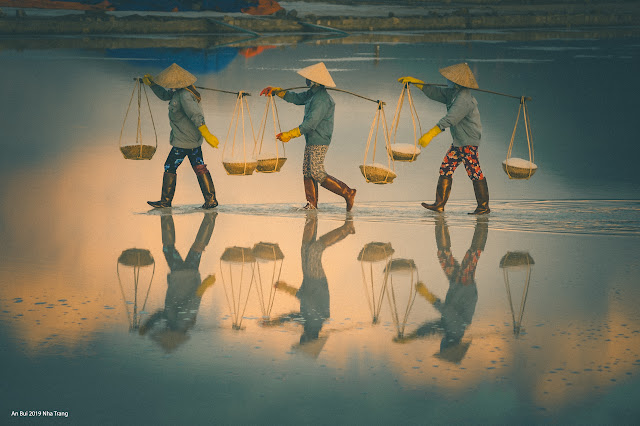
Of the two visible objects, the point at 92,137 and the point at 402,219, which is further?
the point at 92,137

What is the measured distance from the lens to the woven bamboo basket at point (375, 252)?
26.0ft

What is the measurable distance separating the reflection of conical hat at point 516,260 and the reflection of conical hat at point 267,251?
67.4 inches

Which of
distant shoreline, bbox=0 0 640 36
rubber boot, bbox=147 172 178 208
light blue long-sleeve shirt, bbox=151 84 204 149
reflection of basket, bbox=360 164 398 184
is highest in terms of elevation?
distant shoreline, bbox=0 0 640 36

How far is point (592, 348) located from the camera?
18.7 feet

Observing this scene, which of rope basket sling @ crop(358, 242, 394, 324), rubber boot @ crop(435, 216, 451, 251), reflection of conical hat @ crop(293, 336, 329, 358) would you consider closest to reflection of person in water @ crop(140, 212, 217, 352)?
reflection of conical hat @ crop(293, 336, 329, 358)

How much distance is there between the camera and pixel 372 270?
7.54 meters

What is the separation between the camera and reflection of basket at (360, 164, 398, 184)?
959cm

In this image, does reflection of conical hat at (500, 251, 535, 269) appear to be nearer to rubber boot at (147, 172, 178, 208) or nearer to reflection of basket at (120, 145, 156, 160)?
rubber boot at (147, 172, 178, 208)

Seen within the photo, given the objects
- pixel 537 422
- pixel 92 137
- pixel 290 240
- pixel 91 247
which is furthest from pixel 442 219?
pixel 92 137

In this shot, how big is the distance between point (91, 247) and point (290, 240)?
1.63 metres

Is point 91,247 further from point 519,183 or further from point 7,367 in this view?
point 519,183

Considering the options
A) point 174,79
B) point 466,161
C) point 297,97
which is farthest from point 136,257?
point 466,161

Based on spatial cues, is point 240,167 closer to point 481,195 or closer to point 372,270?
point 481,195

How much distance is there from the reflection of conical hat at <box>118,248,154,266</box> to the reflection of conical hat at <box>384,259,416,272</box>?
5.87 ft
